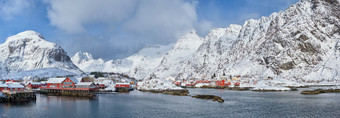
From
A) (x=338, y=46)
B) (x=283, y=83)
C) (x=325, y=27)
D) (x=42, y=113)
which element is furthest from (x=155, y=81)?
(x=325, y=27)

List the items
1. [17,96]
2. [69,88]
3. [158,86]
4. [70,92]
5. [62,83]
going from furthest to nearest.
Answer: [158,86] < [62,83] < [69,88] < [70,92] < [17,96]

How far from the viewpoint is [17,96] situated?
2972 inches

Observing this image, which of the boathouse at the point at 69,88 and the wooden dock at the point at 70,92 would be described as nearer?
the wooden dock at the point at 70,92

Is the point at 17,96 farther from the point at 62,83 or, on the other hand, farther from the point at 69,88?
the point at 62,83

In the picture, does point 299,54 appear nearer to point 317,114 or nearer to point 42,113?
point 317,114

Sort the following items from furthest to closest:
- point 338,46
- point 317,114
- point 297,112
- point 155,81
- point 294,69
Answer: point 294,69 < point 338,46 < point 155,81 < point 297,112 < point 317,114

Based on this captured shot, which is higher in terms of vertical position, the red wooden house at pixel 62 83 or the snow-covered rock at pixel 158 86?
the red wooden house at pixel 62 83

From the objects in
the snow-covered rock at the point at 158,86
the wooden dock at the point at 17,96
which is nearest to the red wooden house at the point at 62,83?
the wooden dock at the point at 17,96

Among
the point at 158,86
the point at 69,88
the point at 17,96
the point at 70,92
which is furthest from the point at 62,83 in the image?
the point at 158,86

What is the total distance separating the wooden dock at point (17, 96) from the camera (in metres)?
73.3

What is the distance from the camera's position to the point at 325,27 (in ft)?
654

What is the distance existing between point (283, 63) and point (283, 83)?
60183mm

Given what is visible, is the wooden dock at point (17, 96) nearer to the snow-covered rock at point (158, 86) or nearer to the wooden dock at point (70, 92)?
the wooden dock at point (70, 92)

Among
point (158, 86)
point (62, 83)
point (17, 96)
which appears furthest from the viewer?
point (158, 86)
